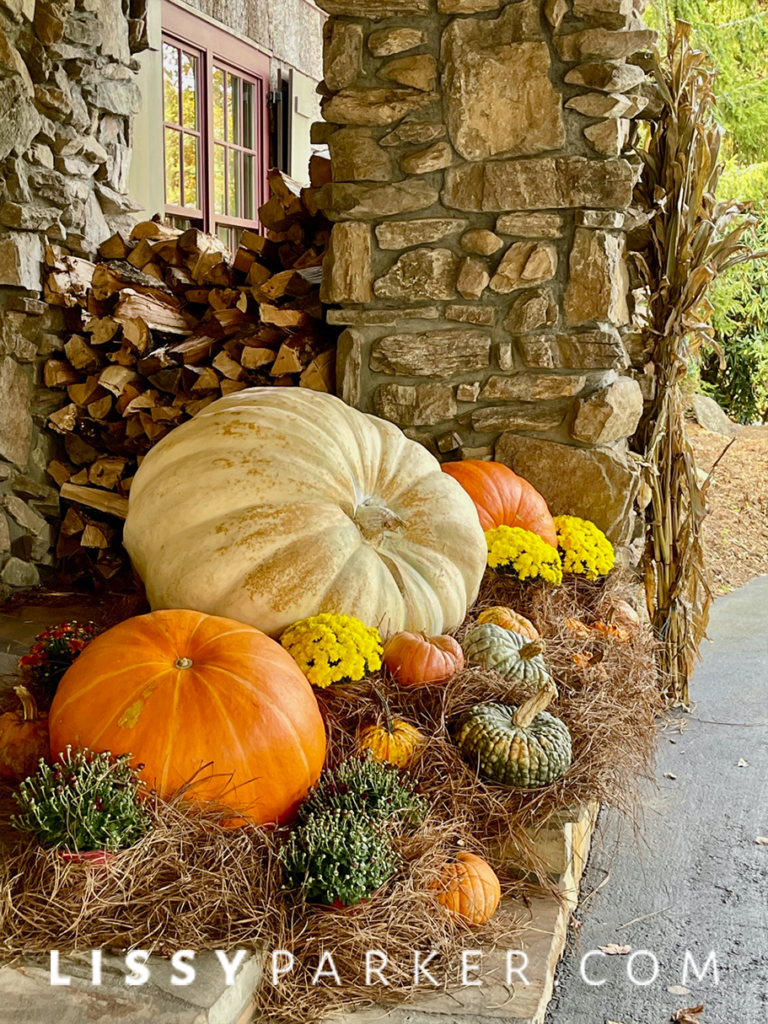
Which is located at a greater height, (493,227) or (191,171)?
(191,171)

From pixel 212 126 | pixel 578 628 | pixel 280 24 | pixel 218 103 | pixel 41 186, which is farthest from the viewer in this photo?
pixel 280 24

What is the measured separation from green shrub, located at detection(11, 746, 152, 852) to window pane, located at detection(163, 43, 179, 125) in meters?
5.10

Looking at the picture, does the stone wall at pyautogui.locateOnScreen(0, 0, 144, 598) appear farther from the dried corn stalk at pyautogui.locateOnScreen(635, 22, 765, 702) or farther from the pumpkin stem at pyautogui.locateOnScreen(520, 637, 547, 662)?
the pumpkin stem at pyautogui.locateOnScreen(520, 637, 547, 662)

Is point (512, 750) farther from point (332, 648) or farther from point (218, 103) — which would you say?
point (218, 103)

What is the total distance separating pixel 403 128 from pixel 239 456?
52.8 inches

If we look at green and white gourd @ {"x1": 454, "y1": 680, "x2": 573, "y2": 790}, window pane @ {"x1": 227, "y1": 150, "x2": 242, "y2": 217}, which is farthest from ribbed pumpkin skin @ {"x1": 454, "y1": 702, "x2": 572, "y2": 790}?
window pane @ {"x1": 227, "y1": 150, "x2": 242, "y2": 217}

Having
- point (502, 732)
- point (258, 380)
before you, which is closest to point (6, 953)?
point (502, 732)

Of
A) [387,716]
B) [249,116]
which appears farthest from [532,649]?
[249,116]

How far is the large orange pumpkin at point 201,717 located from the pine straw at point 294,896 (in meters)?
0.08

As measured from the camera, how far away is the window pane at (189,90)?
20.3 feet

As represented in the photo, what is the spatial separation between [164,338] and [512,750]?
2413mm

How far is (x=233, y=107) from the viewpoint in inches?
270

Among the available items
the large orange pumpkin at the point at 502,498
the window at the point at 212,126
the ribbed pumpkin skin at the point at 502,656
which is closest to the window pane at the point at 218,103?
the window at the point at 212,126

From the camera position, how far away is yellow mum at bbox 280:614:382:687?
230 centimetres
